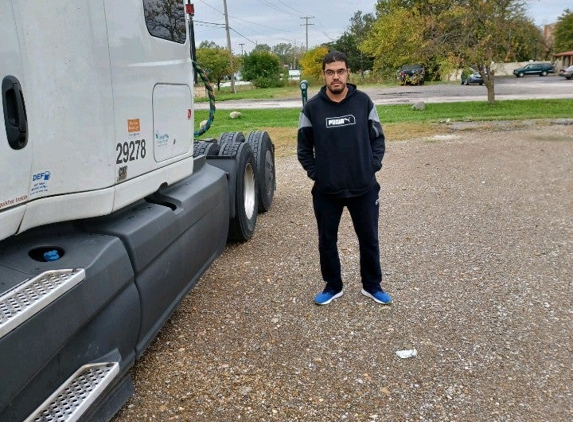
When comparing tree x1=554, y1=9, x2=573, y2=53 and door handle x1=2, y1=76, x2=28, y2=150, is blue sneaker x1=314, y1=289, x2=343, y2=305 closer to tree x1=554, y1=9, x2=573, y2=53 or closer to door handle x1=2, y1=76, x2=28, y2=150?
door handle x1=2, y1=76, x2=28, y2=150

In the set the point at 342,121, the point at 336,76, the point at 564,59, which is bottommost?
the point at 342,121

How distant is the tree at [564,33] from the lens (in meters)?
64.1

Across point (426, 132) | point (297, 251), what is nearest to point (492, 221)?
point (297, 251)

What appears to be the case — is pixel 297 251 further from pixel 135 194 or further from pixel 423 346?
pixel 135 194

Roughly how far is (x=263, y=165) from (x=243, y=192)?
119 cm

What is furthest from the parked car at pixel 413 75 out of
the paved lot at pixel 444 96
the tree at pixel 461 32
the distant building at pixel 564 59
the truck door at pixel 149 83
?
the distant building at pixel 564 59

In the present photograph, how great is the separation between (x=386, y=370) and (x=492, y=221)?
3585 millimetres

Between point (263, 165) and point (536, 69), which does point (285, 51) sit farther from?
point (263, 165)

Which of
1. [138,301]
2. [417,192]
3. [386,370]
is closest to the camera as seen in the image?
[138,301]

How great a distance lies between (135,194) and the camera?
320cm

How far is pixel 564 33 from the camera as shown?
6512 cm

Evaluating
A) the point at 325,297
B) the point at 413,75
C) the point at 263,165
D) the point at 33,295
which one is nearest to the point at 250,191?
the point at 263,165

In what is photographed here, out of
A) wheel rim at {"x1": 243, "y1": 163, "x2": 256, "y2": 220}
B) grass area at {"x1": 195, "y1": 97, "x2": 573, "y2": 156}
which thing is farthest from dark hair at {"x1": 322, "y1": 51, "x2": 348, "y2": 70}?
grass area at {"x1": 195, "y1": 97, "x2": 573, "y2": 156}

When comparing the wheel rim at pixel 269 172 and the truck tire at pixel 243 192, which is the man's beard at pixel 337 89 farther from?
the wheel rim at pixel 269 172
